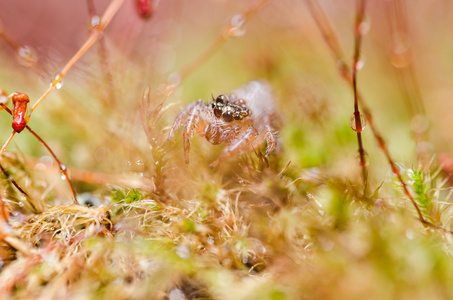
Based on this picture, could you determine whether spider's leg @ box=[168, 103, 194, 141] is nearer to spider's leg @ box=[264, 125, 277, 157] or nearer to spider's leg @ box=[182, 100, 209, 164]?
spider's leg @ box=[182, 100, 209, 164]

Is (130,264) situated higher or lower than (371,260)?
higher

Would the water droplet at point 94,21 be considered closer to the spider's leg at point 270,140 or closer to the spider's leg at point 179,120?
the spider's leg at point 179,120

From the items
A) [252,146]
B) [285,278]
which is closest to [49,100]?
[252,146]

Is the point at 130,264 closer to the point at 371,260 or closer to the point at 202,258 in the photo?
the point at 202,258

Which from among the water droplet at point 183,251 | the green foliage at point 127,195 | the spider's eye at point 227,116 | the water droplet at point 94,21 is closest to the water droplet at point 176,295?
the water droplet at point 183,251

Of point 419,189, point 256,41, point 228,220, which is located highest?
point 256,41

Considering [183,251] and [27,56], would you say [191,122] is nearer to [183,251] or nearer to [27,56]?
[183,251]
